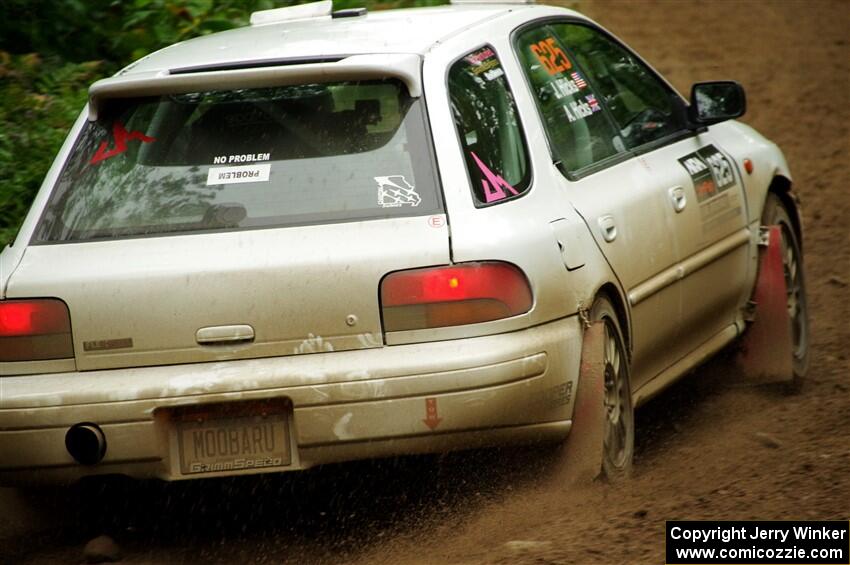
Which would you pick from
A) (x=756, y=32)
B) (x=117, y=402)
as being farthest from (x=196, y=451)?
(x=756, y=32)

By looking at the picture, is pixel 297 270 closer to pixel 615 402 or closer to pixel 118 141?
pixel 118 141

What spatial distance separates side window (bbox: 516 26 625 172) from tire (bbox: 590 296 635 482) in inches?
22.5

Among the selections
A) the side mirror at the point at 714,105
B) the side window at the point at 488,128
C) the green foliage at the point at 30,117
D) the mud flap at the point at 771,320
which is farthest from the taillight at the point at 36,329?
the mud flap at the point at 771,320

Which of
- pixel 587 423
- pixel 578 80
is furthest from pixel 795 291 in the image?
pixel 587 423

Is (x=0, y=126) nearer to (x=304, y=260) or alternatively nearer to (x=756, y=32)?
(x=304, y=260)

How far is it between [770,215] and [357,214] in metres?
3.14

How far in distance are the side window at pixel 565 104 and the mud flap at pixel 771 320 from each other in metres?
1.34

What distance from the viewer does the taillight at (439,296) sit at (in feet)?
14.9

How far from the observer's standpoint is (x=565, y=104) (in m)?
5.77

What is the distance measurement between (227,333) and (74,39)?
6035 mm

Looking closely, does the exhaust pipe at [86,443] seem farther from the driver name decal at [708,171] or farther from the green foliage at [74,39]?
the green foliage at [74,39]

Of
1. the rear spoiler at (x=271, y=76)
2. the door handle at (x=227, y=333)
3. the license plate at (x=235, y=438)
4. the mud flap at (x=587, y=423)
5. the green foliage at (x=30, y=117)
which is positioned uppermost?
the rear spoiler at (x=271, y=76)

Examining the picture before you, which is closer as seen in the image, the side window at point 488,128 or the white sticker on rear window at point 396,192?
the white sticker on rear window at point 396,192

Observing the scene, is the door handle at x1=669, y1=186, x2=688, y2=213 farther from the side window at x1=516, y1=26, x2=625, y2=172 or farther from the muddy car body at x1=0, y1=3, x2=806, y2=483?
the muddy car body at x1=0, y1=3, x2=806, y2=483
